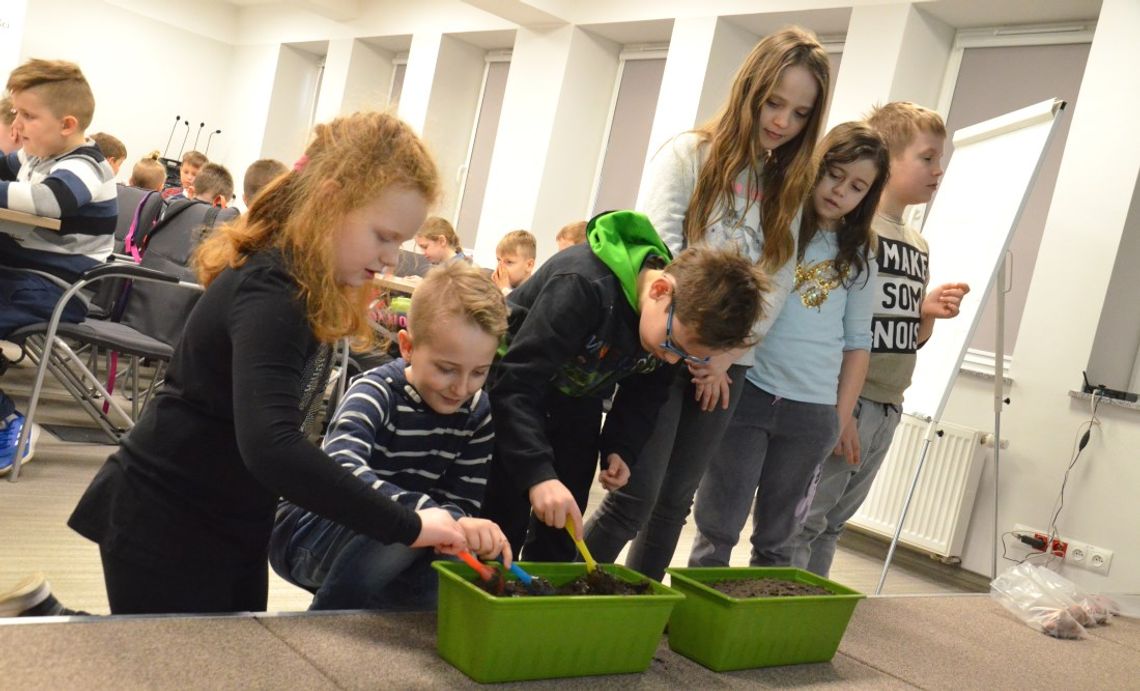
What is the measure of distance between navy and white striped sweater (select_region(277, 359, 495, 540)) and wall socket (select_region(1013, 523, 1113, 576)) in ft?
10.4

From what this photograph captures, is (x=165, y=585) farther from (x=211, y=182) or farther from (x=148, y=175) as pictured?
(x=148, y=175)

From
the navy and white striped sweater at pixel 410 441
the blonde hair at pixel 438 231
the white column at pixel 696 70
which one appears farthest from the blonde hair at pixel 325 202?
the white column at pixel 696 70

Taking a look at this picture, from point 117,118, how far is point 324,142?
9.38 m

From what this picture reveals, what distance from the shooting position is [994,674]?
62.3 inches

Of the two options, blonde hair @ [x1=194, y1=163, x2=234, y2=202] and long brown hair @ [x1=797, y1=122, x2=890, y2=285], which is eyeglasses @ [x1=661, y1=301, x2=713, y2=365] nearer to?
long brown hair @ [x1=797, y1=122, x2=890, y2=285]

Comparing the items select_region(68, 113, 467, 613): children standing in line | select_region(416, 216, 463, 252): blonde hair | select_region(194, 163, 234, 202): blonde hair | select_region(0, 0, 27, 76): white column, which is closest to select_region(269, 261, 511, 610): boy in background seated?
select_region(68, 113, 467, 613): children standing in line

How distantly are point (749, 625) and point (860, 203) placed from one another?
1.00m

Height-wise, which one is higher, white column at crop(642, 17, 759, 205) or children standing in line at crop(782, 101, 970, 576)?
white column at crop(642, 17, 759, 205)

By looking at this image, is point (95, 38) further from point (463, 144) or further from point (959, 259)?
point (959, 259)

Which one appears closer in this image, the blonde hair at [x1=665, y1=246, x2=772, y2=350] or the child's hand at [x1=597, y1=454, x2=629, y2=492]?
the blonde hair at [x1=665, y1=246, x2=772, y2=350]

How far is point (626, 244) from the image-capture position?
1.67 metres

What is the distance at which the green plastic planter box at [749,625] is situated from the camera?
128 centimetres

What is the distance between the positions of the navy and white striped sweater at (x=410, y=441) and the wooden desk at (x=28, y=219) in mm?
1701

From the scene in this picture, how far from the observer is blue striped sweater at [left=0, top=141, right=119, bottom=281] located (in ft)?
9.27
